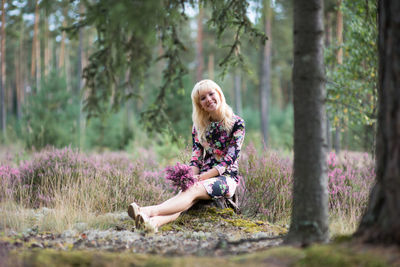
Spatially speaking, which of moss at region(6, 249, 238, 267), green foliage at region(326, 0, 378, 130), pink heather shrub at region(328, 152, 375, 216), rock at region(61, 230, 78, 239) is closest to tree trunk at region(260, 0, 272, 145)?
green foliage at region(326, 0, 378, 130)

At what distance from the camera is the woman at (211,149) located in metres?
3.47

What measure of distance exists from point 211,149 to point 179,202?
32.7 inches

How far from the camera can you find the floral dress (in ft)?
11.9

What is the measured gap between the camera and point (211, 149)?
390cm

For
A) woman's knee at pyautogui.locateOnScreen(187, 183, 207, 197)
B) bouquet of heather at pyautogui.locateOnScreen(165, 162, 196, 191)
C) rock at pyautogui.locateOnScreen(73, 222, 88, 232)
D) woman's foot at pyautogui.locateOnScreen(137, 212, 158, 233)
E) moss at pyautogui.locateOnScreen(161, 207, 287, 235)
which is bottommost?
moss at pyautogui.locateOnScreen(161, 207, 287, 235)

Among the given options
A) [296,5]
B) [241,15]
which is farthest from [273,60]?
[296,5]

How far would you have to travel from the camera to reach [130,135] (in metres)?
14.5

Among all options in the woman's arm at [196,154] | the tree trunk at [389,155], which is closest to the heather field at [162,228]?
the tree trunk at [389,155]

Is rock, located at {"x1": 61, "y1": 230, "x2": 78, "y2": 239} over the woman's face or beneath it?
beneath

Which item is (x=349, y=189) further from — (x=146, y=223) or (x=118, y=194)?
(x=118, y=194)

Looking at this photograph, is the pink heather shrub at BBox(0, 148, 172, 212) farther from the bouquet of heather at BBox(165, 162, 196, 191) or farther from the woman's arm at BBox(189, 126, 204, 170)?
the bouquet of heather at BBox(165, 162, 196, 191)

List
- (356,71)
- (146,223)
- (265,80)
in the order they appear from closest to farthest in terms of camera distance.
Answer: (146,223), (356,71), (265,80)

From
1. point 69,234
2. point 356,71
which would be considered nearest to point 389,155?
point 69,234

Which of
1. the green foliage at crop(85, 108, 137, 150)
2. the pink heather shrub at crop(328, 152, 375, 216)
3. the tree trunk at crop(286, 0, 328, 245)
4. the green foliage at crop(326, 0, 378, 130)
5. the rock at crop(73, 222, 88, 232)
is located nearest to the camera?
the tree trunk at crop(286, 0, 328, 245)
